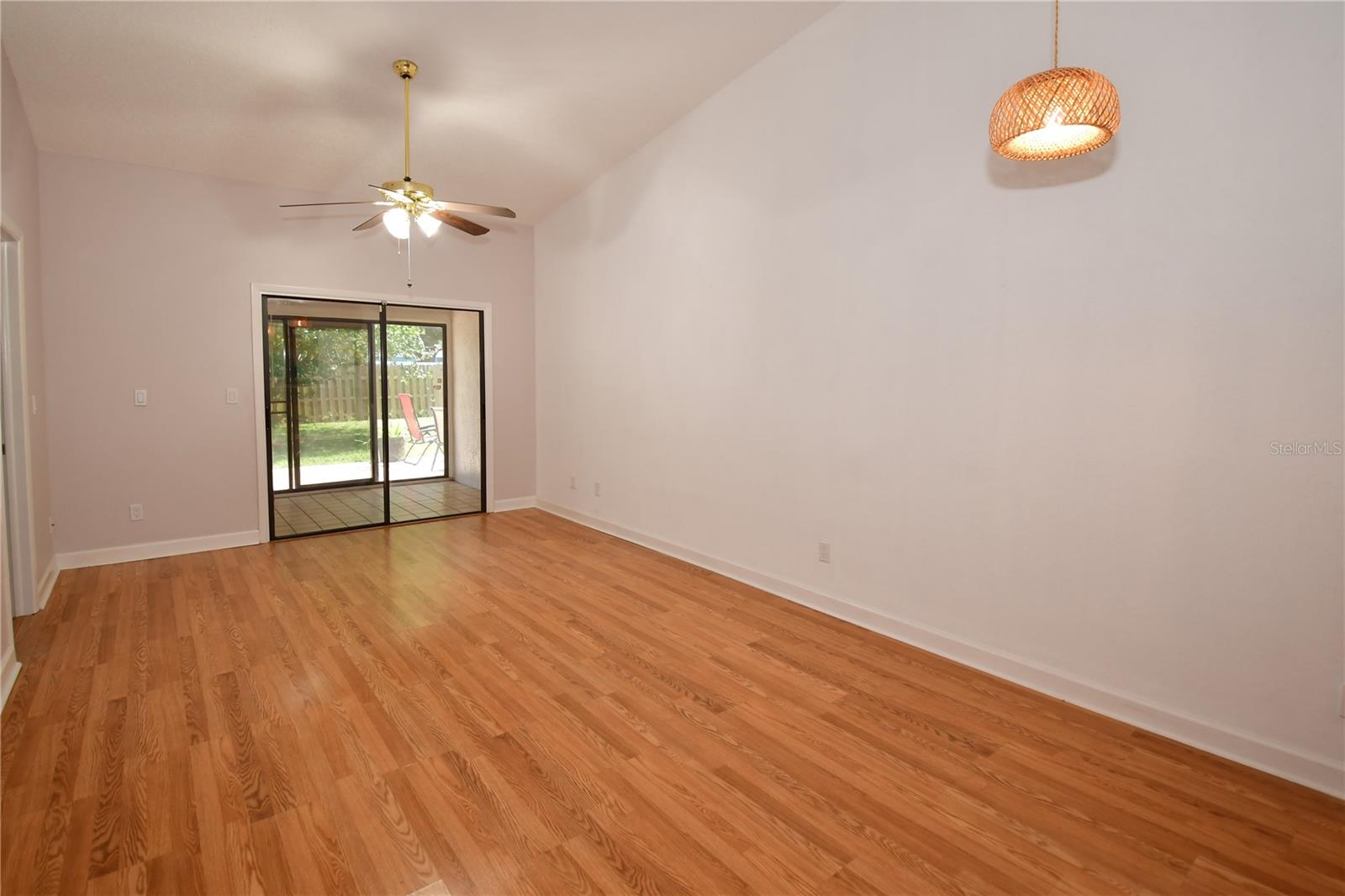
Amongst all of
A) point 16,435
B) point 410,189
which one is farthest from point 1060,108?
point 16,435

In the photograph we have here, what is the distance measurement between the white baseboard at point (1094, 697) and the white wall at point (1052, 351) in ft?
0.04

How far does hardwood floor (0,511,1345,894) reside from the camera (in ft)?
5.60

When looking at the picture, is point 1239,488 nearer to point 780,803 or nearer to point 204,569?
point 780,803

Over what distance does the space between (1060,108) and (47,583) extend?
6009mm

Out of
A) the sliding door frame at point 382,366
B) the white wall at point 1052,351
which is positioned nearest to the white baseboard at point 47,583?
the sliding door frame at point 382,366

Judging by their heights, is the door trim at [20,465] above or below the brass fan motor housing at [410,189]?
below

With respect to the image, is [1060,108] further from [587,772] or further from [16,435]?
[16,435]

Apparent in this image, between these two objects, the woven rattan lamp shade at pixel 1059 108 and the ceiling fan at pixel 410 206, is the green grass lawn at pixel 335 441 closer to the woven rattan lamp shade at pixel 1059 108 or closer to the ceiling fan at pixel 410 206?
the ceiling fan at pixel 410 206

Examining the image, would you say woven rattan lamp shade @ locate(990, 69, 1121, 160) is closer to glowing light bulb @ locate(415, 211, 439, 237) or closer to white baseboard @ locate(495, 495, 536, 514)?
glowing light bulb @ locate(415, 211, 439, 237)

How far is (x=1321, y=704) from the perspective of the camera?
2.04m

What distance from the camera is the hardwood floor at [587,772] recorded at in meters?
1.71

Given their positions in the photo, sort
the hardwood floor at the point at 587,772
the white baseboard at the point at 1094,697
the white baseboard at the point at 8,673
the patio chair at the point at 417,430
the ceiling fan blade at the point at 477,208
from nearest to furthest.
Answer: the hardwood floor at the point at 587,772 → the white baseboard at the point at 1094,697 → the white baseboard at the point at 8,673 → the ceiling fan blade at the point at 477,208 → the patio chair at the point at 417,430

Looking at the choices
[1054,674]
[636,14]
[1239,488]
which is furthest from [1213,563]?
[636,14]

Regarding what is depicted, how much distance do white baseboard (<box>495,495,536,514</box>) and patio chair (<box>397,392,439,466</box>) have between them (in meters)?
1.07
